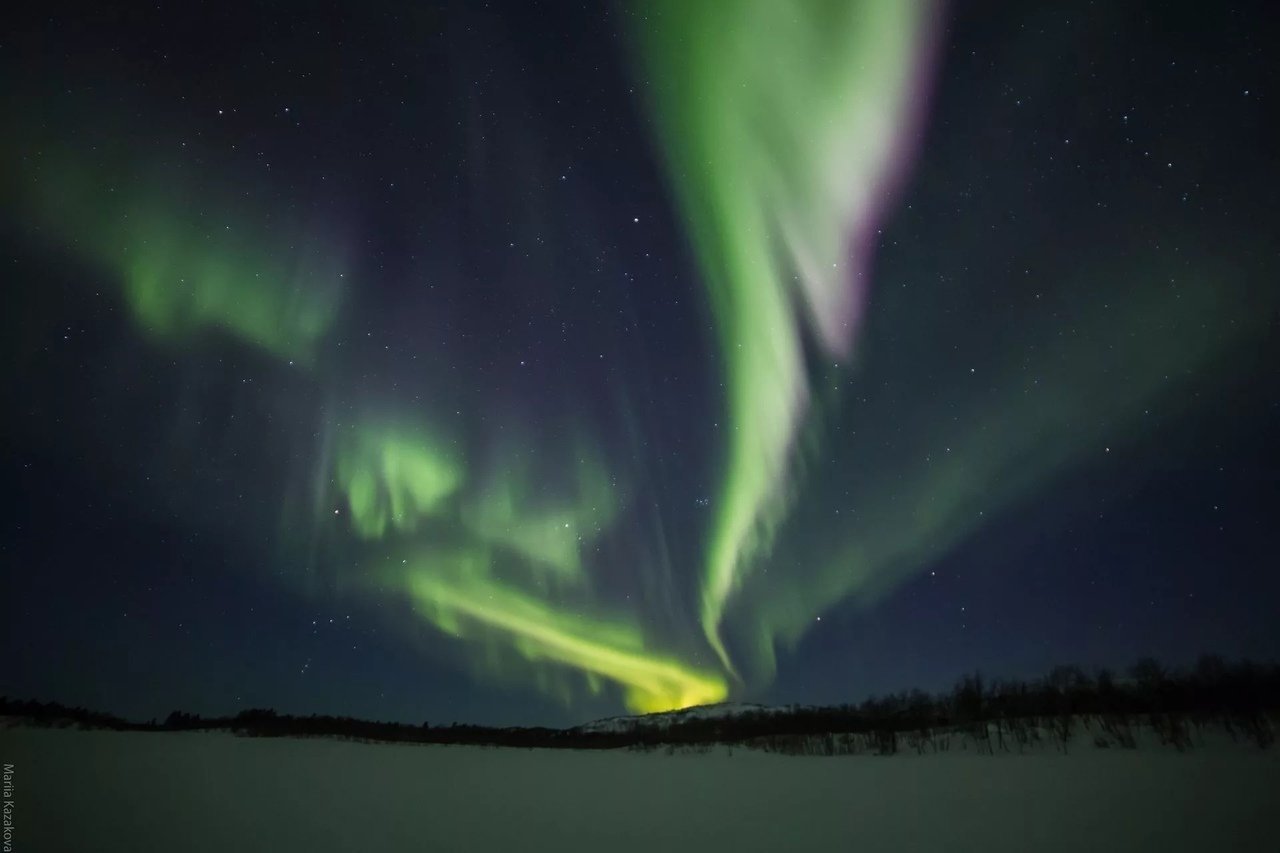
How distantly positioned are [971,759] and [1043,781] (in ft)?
13.9

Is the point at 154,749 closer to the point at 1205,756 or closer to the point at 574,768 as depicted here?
the point at 574,768

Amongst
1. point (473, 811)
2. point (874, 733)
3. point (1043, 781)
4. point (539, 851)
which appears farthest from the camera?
point (874, 733)

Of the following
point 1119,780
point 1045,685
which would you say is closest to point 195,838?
point 1119,780

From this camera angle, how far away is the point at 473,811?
916cm

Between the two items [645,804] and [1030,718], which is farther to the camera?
[1030,718]

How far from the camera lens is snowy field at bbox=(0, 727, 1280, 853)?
740 cm

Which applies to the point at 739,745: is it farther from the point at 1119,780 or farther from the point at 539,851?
the point at 539,851

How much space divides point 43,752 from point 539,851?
1349cm

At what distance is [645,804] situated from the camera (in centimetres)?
998

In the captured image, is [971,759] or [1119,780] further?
[971,759]

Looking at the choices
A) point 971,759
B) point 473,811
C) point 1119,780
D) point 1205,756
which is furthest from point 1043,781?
point 473,811

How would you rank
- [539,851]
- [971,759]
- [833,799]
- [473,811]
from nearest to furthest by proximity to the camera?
[539,851], [473,811], [833,799], [971,759]

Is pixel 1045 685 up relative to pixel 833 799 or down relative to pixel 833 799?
up

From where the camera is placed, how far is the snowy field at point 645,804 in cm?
740
